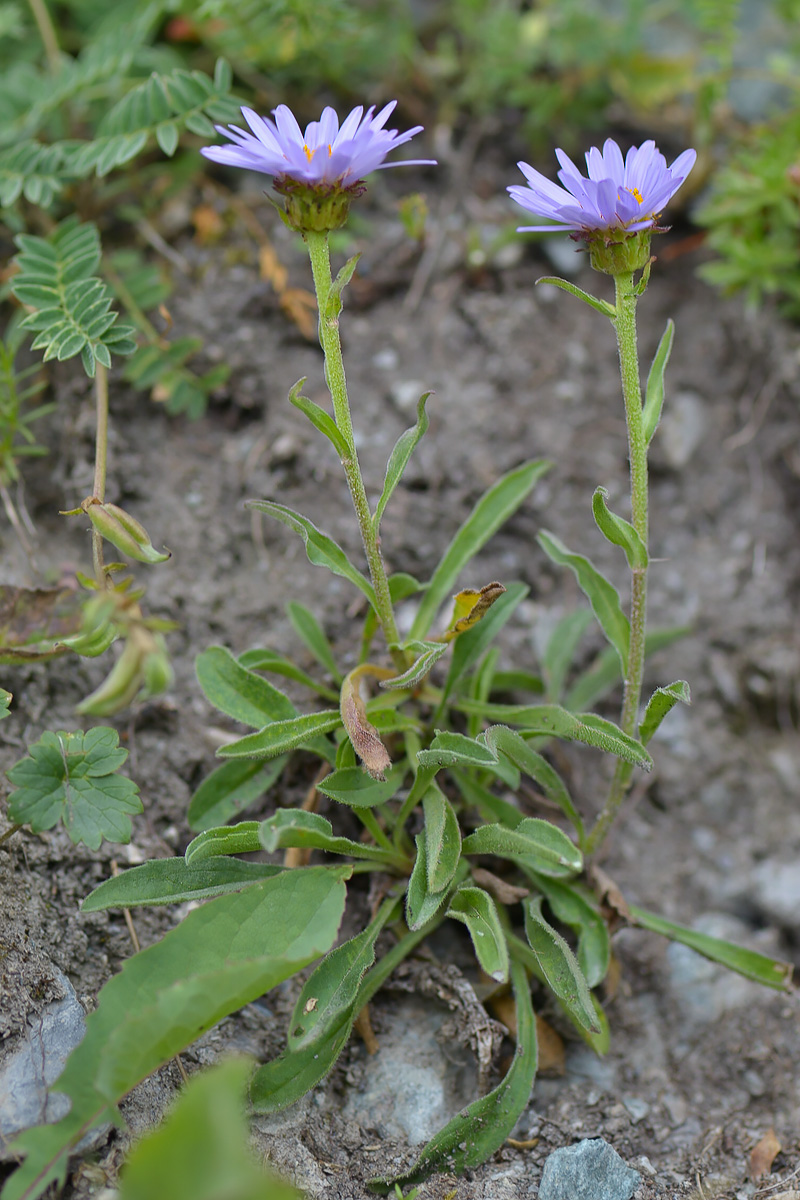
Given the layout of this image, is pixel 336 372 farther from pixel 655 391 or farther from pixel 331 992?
pixel 331 992

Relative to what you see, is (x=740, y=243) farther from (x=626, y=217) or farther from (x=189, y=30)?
(x=189, y=30)

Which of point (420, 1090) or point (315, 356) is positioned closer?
point (420, 1090)

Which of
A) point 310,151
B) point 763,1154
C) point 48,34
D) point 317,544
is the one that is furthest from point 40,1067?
point 48,34

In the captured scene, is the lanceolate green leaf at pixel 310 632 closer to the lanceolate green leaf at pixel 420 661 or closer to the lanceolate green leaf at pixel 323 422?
the lanceolate green leaf at pixel 420 661

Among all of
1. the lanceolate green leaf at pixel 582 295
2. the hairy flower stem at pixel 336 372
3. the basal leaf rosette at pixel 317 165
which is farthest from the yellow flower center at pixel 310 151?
the lanceolate green leaf at pixel 582 295

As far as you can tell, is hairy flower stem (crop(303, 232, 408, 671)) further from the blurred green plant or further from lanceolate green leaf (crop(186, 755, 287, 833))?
the blurred green plant

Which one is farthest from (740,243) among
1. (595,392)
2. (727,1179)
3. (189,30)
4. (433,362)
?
(727,1179)
